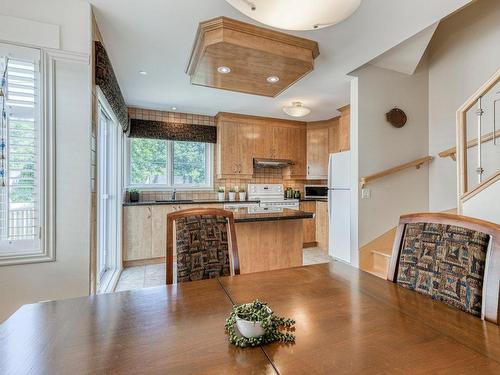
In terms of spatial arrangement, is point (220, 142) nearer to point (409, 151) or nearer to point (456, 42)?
point (409, 151)

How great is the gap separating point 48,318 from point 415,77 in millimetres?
4116

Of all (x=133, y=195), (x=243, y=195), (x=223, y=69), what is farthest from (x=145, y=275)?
(x=223, y=69)

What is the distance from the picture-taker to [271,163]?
16.4 feet

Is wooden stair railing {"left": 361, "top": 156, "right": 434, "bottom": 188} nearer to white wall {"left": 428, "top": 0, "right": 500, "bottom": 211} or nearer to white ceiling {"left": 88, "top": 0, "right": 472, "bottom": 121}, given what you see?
white wall {"left": 428, "top": 0, "right": 500, "bottom": 211}

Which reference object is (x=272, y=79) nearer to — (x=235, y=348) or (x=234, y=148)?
(x=234, y=148)

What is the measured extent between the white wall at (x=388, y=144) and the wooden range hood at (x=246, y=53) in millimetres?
934

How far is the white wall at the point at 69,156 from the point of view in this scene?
171 centimetres

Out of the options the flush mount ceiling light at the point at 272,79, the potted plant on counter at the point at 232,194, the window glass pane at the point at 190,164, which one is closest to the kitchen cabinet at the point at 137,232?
the window glass pane at the point at 190,164

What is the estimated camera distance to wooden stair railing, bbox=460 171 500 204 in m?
1.80

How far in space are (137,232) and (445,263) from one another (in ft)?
12.5

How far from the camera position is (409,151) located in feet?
10.5

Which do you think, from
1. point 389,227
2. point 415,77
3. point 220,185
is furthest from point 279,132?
point 389,227

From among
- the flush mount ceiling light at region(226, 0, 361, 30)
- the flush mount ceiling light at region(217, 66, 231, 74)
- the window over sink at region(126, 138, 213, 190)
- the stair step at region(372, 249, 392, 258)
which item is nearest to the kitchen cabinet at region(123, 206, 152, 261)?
the window over sink at region(126, 138, 213, 190)

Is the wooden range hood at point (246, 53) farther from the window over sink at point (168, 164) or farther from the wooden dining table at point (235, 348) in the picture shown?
the window over sink at point (168, 164)
